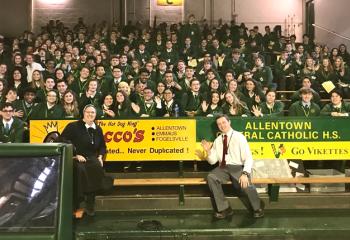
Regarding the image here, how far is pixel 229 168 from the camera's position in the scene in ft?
22.8

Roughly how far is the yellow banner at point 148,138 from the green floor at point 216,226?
1.07m

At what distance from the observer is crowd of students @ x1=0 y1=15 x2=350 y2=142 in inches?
332

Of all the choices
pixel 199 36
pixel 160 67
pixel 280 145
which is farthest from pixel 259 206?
pixel 199 36

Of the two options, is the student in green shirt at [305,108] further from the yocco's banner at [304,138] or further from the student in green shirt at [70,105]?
the student in green shirt at [70,105]

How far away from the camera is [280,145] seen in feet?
25.1

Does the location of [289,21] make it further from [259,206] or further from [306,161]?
[259,206]

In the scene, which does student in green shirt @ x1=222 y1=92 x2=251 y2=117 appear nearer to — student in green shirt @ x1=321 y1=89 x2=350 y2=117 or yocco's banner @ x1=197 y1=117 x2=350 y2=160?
yocco's banner @ x1=197 y1=117 x2=350 y2=160

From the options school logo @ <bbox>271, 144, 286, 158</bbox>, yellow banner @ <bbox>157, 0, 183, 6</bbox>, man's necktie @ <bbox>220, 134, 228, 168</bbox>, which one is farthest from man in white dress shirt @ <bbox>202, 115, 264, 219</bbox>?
yellow banner @ <bbox>157, 0, 183, 6</bbox>

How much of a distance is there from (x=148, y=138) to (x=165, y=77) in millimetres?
3160

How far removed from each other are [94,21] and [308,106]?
51.9ft

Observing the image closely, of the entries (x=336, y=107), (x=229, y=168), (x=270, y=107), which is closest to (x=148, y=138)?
(x=229, y=168)

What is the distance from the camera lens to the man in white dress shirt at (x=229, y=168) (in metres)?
6.68

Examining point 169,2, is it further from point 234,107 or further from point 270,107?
point 234,107

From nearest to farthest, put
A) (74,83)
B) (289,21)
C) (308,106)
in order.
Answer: (308,106) < (74,83) < (289,21)
